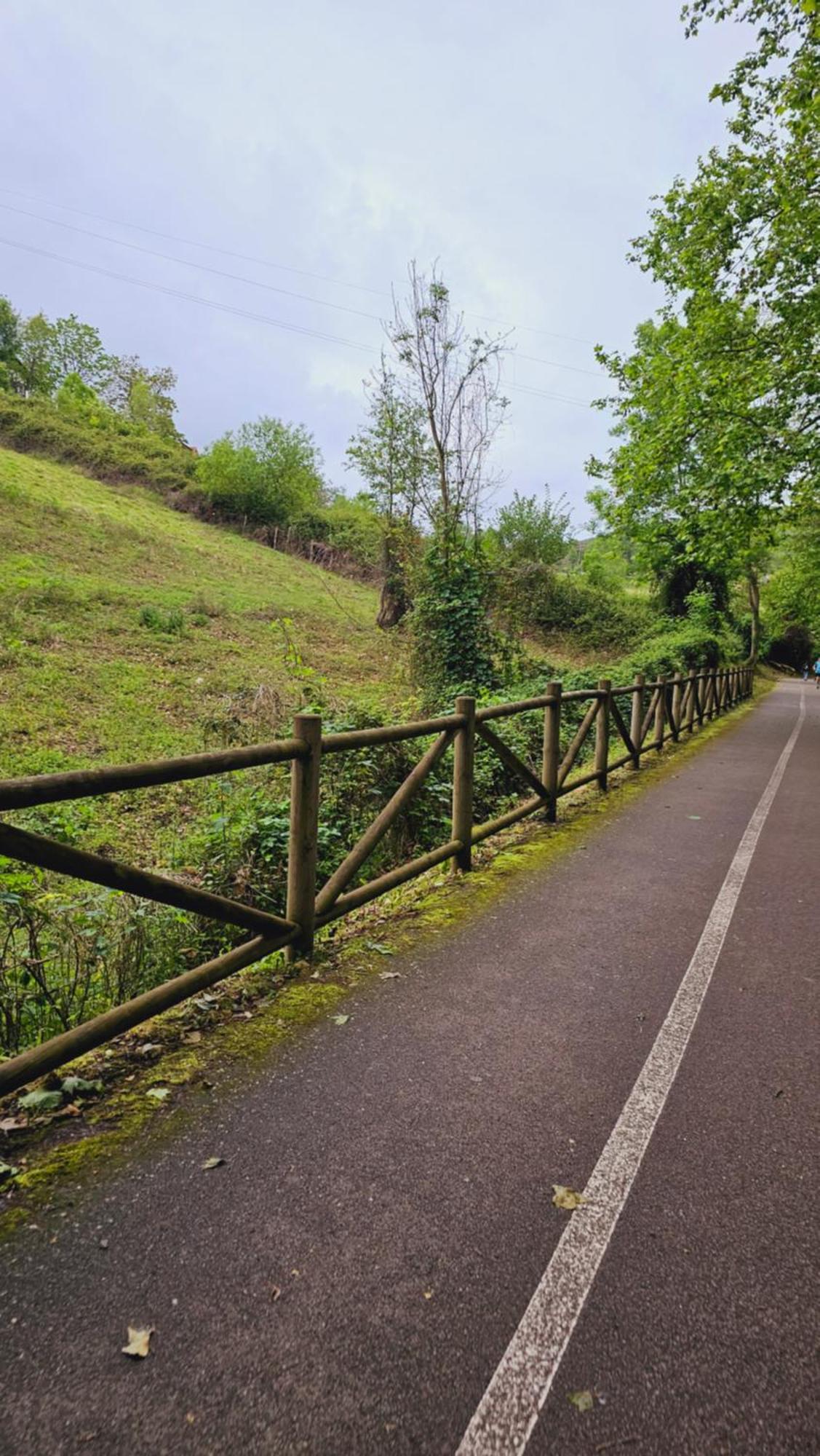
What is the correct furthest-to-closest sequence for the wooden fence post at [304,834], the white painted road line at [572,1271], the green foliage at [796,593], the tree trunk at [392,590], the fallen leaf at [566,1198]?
the green foliage at [796,593], the tree trunk at [392,590], the wooden fence post at [304,834], the fallen leaf at [566,1198], the white painted road line at [572,1271]

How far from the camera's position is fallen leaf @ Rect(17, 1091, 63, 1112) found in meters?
2.58

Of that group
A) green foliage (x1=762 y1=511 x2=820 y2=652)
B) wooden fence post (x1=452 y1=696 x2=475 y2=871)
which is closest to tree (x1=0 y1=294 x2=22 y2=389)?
green foliage (x1=762 y1=511 x2=820 y2=652)

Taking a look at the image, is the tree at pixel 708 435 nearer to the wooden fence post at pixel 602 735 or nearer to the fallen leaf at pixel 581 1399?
the wooden fence post at pixel 602 735

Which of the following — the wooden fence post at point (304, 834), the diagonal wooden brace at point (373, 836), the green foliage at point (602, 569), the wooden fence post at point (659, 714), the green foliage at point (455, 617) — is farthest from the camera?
the green foliage at point (602, 569)

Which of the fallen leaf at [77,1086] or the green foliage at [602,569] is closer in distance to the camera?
the fallen leaf at [77,1086]

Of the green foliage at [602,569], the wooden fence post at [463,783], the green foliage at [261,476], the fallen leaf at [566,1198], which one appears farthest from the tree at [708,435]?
the green foliage at [261,476]

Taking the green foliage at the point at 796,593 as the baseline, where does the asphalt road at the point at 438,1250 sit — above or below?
below

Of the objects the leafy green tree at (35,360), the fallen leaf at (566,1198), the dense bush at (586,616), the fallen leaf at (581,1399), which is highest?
the leafy green tree at (35,360)

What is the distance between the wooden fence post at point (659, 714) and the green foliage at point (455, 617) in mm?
3769

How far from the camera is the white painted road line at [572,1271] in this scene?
152cm

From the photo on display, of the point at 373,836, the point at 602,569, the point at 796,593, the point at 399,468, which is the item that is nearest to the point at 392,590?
the point at 399,468

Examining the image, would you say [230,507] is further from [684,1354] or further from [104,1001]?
[684,1354]

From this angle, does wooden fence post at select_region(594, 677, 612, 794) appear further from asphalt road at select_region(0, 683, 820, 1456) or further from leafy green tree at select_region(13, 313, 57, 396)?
leafy green tree at select_region(13, 313, 57, 396)

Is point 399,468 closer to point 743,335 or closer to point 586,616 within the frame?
point 743,335
